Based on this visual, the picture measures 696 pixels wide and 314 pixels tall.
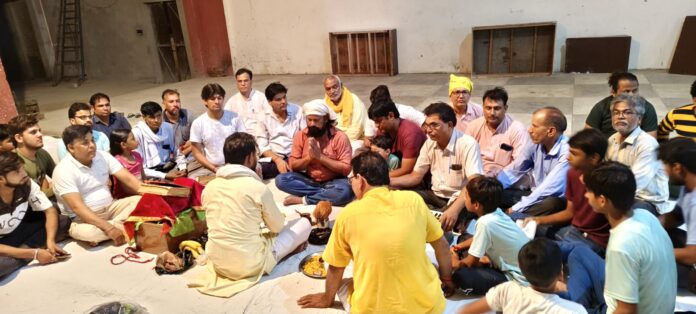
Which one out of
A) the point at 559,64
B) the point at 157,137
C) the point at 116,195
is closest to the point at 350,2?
the point at 559,64

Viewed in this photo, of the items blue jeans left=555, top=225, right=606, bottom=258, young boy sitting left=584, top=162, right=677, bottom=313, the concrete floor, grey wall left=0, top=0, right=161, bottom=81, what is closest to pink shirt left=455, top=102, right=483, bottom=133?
blue jeans left=555, top=225, right=606, bottom=258

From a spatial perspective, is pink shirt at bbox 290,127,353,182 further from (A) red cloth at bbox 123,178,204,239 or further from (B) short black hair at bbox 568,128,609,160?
(B) short black hair at bbox 568,128,609,160

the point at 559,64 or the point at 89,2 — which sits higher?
the point at 89,2

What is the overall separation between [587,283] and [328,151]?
2.51 metres

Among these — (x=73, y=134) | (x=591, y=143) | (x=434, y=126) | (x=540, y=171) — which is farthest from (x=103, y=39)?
(x=591, y=143)

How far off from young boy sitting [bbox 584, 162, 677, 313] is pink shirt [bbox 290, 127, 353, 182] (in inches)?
97.7

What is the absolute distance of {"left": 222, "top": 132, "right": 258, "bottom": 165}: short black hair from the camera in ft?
10.0

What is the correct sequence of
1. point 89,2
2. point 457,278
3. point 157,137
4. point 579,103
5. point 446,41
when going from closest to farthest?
point 457,278
point 157,137
point 579,103
point 446,41
point 89,2

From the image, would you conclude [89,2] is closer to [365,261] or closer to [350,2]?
[350,2]

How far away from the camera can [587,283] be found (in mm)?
2520

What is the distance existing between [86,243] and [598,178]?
394 centimetres

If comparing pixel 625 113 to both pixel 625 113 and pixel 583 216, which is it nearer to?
pixel 625 113

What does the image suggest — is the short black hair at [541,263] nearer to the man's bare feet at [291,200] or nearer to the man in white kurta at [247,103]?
the man's bare feet at [291,200]

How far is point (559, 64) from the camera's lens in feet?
30.7
